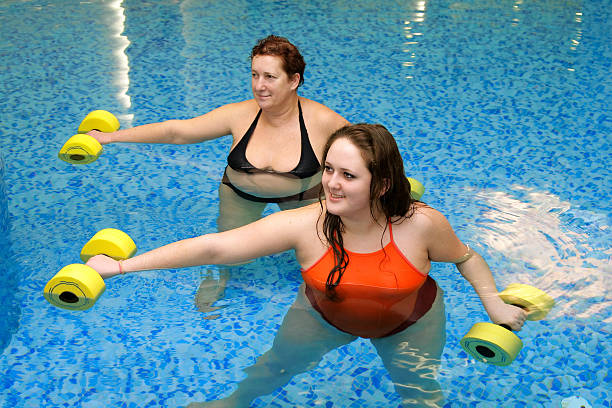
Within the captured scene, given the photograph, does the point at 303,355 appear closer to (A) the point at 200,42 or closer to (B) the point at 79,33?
(A) the point at 200,42

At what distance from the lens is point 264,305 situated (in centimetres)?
351

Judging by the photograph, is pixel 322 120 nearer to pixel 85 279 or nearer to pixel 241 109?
pixel 241 109

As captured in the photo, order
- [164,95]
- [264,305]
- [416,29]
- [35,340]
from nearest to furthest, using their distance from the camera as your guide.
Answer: [35,340] → [264,305] → [164,95] → [416,29]

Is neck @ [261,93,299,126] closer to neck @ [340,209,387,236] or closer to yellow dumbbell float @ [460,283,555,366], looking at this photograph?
neck @ [340,209,387,236]

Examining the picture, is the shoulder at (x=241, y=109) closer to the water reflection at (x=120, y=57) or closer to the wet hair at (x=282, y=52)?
the wet hair at (x=282, y=52)

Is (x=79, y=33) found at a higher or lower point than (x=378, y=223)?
lower

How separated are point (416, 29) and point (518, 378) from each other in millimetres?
5087

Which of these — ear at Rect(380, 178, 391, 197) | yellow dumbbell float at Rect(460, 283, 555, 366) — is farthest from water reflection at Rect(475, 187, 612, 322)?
ear at Rect(380, 178, 391, 197)

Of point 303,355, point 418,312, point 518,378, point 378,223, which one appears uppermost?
point 378,223

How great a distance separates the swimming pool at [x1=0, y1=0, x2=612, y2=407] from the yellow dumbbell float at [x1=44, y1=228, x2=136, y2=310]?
583mm

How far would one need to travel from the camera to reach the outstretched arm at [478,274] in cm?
251

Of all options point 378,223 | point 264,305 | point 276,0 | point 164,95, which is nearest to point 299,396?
point 264,305

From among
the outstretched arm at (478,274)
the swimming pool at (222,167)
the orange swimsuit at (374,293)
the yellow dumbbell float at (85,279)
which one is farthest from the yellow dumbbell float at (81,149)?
the outstretched arm at (478,274)

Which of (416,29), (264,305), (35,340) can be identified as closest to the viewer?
(35,340)
